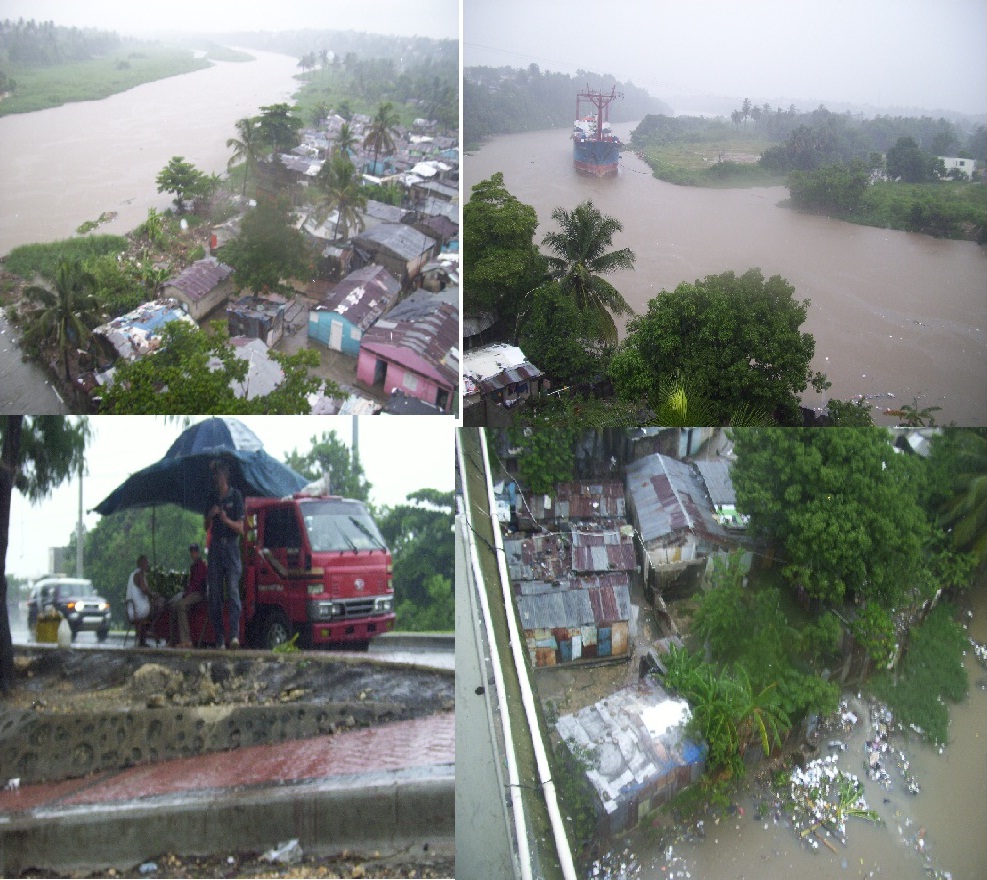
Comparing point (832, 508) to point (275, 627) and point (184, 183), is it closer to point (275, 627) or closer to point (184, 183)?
point (275, 627)

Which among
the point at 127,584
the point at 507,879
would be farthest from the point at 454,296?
the point at 507,879

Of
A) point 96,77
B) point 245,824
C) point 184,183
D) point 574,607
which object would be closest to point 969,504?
point 574,607

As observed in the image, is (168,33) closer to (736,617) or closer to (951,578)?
(736,617)

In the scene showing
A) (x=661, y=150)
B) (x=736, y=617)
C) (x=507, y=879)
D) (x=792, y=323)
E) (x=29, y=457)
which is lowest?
(x=507, y=879)

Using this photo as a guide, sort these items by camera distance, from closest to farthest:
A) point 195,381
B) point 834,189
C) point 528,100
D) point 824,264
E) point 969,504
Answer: point 969,504 → point 195,381 → point 528,100 → point 824,264 → point 834,189

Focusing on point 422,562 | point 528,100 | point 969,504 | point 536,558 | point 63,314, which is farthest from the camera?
point 528,100

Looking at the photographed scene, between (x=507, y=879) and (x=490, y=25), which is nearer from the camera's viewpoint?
(x=507, y=879)

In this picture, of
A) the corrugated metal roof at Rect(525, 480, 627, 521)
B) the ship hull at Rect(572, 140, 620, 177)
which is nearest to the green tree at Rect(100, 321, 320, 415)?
the corrugated metal roof at Rect(525, 480, 627, 521)
